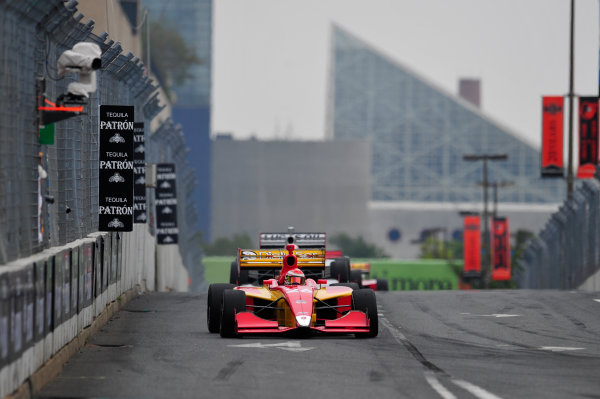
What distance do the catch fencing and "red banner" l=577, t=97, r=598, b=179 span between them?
27.9 meters

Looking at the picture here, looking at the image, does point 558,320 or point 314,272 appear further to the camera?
point 314,272

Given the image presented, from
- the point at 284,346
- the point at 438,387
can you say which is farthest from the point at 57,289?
the point at 438,387

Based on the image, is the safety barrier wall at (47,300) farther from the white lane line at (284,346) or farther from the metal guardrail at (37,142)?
the white lane line at (284,346)

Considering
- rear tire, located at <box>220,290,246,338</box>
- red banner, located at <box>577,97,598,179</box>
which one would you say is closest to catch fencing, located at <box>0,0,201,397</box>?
rear tire, located at <box>220,290,246,338</box>

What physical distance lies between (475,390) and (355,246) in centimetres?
13400

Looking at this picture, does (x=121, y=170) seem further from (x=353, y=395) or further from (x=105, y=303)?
(x=353, y=395)

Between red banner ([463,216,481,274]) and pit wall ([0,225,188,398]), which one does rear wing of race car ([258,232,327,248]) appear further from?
red banner ([463,216,481,274])

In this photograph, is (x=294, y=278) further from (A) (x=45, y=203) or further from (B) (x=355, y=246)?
(B) (x=355, y=246)

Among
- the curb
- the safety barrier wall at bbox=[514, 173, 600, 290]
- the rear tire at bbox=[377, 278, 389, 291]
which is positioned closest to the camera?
the curb

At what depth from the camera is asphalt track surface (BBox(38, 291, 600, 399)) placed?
13633 mm

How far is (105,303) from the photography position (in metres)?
22.1

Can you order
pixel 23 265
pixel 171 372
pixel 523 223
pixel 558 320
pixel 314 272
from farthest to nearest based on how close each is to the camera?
pixel 523 223 < pixel 314 272 < pixel 558 320 < pixel 171 372 < pixel 23 265

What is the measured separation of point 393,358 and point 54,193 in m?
4.50

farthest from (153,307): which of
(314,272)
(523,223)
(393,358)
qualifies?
(523,223)
